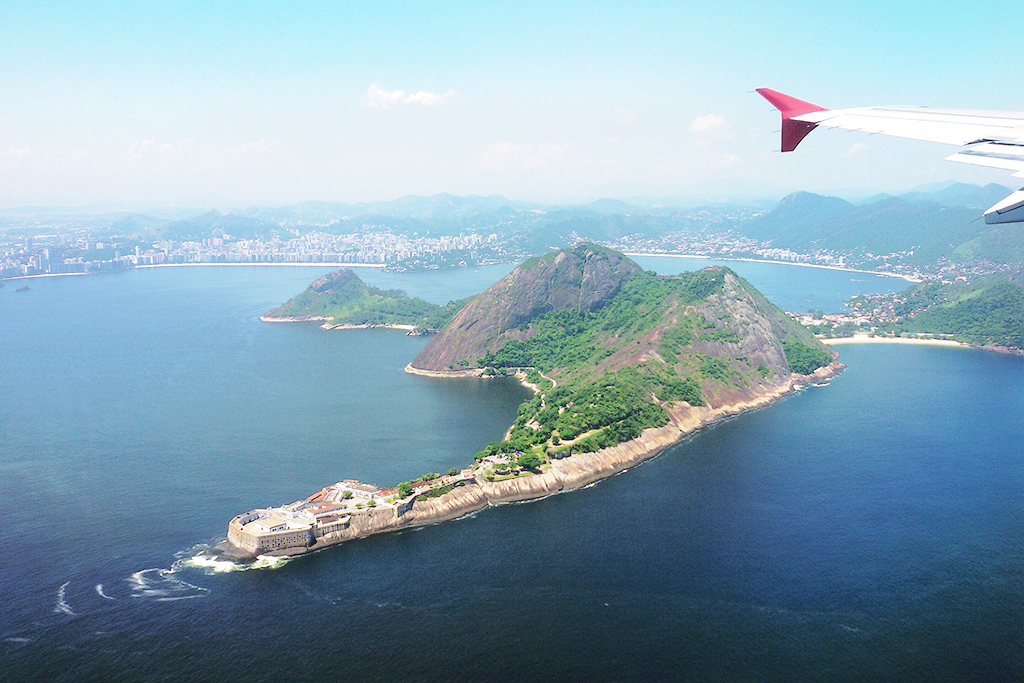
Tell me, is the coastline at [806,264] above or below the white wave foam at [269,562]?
above

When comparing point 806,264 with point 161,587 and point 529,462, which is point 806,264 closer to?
point 529,462

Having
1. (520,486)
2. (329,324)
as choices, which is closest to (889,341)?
(520,486)

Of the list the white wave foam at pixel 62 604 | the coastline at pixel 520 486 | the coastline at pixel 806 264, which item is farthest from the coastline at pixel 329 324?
the coastline at pixel 806 264

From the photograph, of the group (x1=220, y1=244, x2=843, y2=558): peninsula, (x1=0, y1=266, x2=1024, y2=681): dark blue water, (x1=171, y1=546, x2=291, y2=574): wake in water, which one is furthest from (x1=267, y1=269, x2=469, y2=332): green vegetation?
(x1=171, y1=546, x2=291, y2=574): wake in water

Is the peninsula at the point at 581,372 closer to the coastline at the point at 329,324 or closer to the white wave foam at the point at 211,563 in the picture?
the white wave foam at the point at 211,563

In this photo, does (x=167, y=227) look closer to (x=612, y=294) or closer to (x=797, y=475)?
(x=612, y=294)
